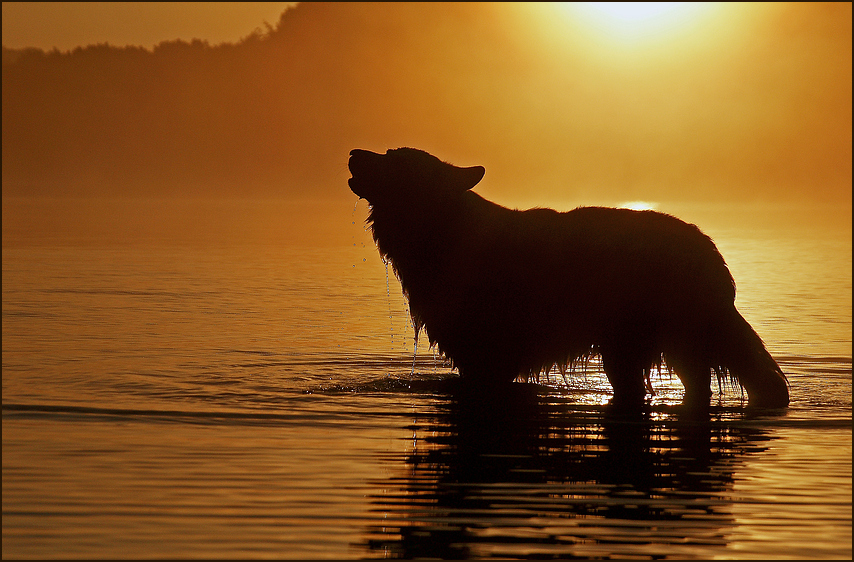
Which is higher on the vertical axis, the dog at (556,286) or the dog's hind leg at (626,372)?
the dog at (556,286)

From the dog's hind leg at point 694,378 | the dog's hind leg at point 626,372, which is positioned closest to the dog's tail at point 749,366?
the dog's hind leg at point 694,378

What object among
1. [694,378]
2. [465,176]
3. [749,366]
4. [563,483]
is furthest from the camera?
[465,176]

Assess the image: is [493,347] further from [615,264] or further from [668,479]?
[668,479]

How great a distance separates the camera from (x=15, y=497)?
7824 millimetres

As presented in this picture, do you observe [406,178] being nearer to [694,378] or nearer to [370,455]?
[694,378]

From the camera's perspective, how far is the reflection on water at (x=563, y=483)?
7.07m

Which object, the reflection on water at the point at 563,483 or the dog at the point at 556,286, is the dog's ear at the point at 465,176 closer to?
the dog at the point at 556,286

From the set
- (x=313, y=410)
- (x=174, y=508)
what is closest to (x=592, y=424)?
(x=313, y=410)

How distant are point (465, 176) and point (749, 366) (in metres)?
3.25

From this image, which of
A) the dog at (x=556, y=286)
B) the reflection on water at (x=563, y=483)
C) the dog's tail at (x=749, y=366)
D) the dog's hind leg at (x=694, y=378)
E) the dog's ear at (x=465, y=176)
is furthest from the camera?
the dog's ear at (x=465, y=176)

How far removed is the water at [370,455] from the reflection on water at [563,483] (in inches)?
1.0

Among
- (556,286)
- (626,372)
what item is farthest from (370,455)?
(626,372)

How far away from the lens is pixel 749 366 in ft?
37.0

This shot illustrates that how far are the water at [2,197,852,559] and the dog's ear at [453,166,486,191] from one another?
6.62ft
